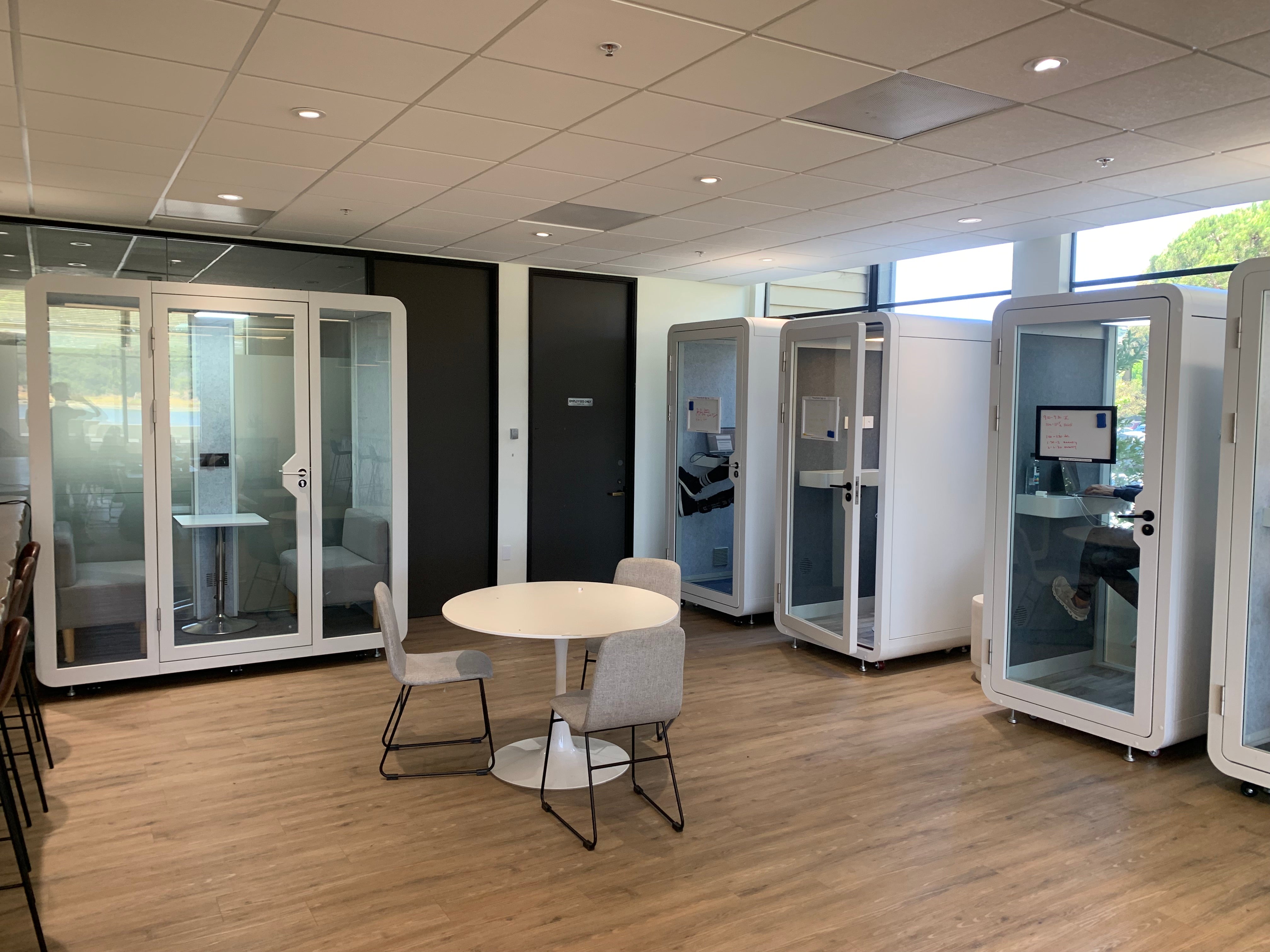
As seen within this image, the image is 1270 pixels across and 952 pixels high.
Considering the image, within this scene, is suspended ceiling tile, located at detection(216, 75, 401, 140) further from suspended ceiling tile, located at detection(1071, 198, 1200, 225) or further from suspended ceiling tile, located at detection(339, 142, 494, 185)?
suspended ceiling tile, located at detection(1071, 198, 1200, 225)

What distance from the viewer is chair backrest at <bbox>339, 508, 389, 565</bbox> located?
19.9 ft

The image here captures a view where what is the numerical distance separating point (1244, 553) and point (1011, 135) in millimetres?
2066

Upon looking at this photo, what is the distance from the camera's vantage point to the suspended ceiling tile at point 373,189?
15.8 ft

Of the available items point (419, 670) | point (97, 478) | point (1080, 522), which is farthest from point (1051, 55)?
point (97, 478)

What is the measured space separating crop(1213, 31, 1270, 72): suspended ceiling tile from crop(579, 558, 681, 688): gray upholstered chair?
3.14m

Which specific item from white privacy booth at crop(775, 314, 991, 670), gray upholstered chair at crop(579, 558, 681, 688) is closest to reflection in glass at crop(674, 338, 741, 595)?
white privacy booth at crop(775, 314, 991, 670)

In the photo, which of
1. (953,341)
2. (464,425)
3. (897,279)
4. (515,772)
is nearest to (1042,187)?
(953,341)

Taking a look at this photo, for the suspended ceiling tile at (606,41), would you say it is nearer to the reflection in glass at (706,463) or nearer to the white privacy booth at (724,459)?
the white privacy booth at (724,459)

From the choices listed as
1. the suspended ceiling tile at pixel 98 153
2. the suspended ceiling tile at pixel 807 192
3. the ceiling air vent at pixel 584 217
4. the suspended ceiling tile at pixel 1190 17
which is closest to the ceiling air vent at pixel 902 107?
the suspended ceiling tile at pixel 1190 17

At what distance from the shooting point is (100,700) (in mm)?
5246

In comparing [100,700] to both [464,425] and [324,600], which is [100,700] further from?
[464,425]

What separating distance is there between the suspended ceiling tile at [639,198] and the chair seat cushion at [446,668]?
2.54 metres

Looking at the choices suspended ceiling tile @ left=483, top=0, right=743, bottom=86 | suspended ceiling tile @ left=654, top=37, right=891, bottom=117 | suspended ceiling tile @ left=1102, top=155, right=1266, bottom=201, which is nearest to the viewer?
suspended ceiling tile @ left=483, top=0, right=743, bottom=86

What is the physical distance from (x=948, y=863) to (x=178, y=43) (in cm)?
391
